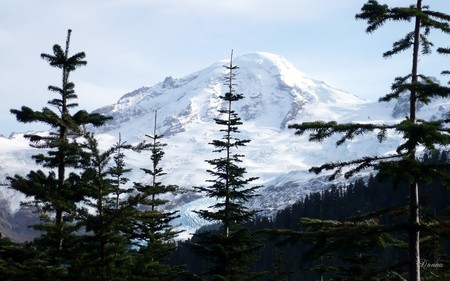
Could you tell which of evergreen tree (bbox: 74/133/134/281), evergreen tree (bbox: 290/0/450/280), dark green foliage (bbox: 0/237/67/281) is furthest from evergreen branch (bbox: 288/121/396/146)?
dark green foliage (bbox: 0/237/67/281)

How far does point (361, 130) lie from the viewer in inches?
447

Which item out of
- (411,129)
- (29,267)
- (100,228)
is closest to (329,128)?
(411,129)

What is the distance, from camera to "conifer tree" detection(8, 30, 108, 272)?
11602 millimetres

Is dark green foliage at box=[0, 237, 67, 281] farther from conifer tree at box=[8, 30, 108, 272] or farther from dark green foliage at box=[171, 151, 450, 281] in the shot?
dark green foliage at box=[171, 151, 450, 281]

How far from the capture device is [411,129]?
9289 mm

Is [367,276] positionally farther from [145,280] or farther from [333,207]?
[333,207]

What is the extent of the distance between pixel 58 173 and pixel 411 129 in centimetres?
994

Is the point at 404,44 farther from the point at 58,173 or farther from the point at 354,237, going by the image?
the point at 58,173

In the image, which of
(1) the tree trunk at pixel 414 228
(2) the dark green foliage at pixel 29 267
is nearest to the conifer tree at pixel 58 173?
(2) the dark green foliage at pixel 29 267

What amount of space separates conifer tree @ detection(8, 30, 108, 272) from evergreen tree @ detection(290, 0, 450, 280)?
17.5ft

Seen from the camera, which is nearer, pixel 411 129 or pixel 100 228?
pixel 411 129

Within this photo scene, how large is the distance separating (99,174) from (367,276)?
6.02 metres

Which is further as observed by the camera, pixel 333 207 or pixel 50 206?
pixel 333 207

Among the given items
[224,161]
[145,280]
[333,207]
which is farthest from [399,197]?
[145,280]
